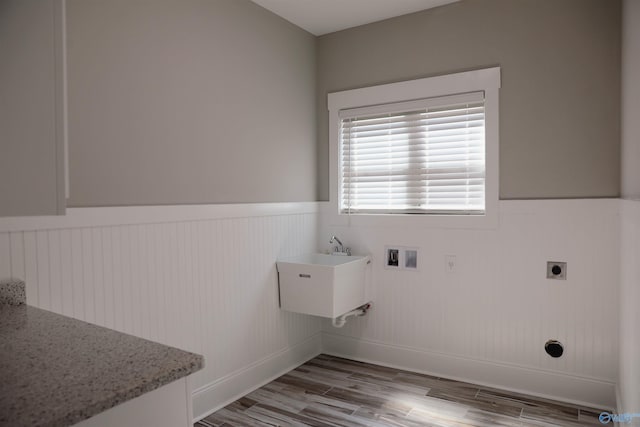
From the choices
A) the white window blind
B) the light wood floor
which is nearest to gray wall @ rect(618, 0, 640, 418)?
the light wood floor

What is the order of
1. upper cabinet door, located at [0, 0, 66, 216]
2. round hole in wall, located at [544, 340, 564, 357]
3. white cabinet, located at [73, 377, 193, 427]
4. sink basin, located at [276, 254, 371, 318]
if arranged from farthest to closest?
1. sink basin, located at [276, 254, 371, 318]
2. round hole in wall, located at [544, 340, 564, 357]
3. upper cabinet door, located at [0, 0, 66, 216]
4. white cabinet, located at [73, 377, 193, 427]

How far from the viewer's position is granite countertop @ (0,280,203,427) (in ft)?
2.85

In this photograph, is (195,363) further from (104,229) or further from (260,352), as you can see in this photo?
(260,352)

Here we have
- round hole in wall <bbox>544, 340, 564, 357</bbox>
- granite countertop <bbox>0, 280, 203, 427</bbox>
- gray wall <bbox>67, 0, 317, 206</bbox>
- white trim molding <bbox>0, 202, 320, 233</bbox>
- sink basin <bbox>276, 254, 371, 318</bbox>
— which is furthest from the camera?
sink basin <bbox>276, 254, 371, 318</bbox>

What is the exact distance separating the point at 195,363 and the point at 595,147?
2.62 meters

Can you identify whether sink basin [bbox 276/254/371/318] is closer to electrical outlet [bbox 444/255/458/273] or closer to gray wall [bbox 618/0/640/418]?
electrical outlet [bbox 444/255/458/273]

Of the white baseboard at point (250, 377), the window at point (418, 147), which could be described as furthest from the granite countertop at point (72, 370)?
the window at point (418, 147)

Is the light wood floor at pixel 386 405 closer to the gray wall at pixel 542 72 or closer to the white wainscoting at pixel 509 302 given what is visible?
the white wainscoting at pixel 509 302

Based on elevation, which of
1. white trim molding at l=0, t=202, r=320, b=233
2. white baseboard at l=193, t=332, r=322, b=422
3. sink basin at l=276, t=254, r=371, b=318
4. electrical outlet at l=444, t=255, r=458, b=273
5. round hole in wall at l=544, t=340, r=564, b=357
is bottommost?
white baseboard at l=193, t=332, r=322, b=422

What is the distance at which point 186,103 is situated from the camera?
2.57 m

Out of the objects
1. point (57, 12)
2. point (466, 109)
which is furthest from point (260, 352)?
point (57, 12)

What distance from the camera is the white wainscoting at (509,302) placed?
2.73m

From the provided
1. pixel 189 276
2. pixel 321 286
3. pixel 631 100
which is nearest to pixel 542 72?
pixel 631 100

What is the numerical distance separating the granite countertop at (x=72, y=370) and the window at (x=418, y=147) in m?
2.44
